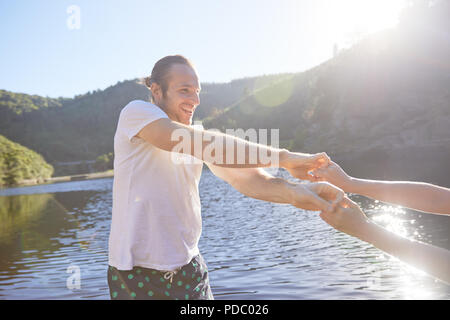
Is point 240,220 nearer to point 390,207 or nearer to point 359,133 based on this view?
point 390,207

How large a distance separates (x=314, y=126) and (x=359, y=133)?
1051 centimetres

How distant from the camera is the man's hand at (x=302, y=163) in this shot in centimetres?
231

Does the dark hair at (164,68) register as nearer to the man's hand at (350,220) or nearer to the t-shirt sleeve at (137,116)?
the t-shirt sleeve at (137,116)

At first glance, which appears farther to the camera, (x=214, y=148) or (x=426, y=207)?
(x=426, y=207)

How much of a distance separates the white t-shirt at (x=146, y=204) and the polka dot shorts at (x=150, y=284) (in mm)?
49

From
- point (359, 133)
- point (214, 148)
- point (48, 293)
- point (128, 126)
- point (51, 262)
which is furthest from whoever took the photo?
point (359, 133)

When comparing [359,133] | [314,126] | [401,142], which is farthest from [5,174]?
[401,142]

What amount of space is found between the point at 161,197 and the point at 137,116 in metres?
0.43

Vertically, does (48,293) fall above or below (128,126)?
below

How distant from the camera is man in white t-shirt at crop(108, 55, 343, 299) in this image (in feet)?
6.20

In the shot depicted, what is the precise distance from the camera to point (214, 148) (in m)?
1.87

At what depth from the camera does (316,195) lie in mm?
1938

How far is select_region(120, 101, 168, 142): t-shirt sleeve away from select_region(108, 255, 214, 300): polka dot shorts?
2.27ft

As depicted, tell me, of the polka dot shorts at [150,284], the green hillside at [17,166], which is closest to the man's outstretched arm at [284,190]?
the polka dot shorts at [150,284]
